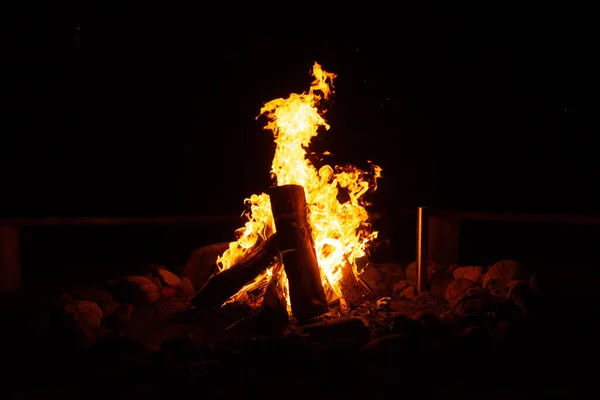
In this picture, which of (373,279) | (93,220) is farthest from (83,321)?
(373,279)

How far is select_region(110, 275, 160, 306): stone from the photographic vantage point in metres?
6.86

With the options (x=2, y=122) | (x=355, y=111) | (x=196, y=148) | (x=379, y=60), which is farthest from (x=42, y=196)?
(x=379, y=60)

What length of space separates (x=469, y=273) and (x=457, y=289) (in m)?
0.63

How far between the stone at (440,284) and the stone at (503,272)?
486 millimetres

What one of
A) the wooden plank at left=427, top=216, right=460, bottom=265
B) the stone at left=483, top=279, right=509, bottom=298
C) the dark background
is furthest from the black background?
the stone at left=483, top=279, right=509, bottom=298

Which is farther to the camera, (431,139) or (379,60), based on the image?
(431,139)

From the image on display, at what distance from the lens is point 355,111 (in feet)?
46.2

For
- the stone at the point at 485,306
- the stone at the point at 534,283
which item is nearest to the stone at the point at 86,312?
the stone at the point at 485,306

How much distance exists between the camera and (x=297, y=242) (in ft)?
21.1

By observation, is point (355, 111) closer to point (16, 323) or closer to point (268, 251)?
point (268, 251)

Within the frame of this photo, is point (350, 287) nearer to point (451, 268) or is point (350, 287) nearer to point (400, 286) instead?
point (400, 286)

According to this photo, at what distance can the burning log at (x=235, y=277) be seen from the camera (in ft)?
21.2

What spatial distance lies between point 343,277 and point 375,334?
5.42 feet

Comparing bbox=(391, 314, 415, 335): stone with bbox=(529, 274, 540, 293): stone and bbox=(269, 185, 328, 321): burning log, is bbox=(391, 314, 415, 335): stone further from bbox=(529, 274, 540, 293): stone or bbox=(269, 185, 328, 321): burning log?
bbox=(529, 274, 540, 293): stone
